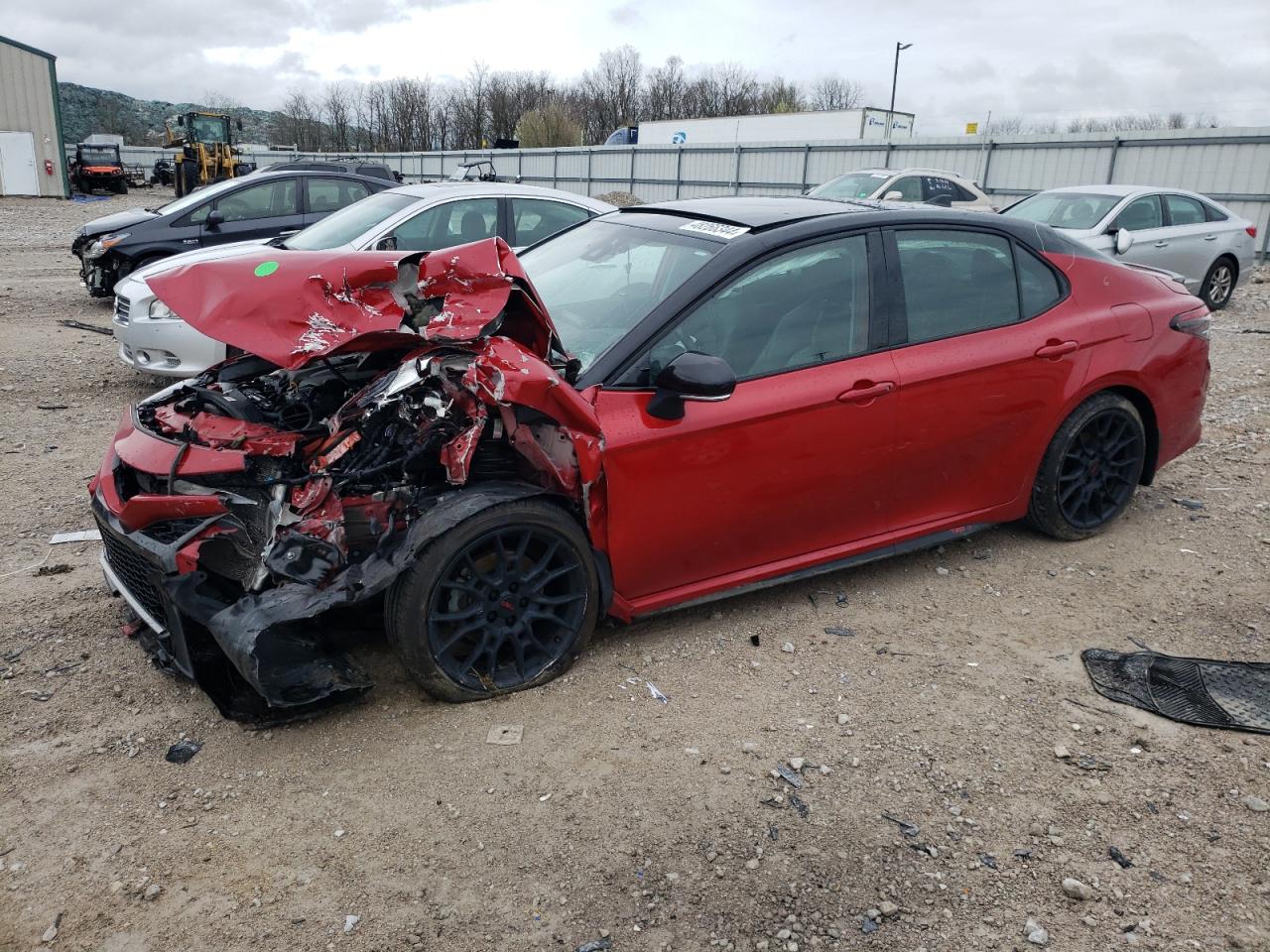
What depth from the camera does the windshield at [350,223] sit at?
300 inches

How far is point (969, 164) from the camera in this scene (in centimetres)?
2134

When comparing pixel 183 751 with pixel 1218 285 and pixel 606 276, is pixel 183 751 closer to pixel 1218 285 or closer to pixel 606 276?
pixel 606 276

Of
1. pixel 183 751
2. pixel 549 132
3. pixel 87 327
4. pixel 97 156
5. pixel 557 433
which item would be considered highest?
pixel 549 132

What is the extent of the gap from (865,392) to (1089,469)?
1641 millimetres

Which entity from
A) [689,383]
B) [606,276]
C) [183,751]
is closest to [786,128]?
Result: [606,276]

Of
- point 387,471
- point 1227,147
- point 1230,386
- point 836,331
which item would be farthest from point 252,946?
point 1227,147

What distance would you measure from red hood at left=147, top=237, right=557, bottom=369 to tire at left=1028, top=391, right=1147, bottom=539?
103 inches

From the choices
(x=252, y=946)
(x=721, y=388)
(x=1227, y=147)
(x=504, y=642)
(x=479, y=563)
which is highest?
(x=1227, y=147)

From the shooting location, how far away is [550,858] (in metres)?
2.69

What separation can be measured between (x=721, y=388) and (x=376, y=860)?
186 cm

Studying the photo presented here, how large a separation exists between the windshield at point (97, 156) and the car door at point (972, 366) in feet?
140

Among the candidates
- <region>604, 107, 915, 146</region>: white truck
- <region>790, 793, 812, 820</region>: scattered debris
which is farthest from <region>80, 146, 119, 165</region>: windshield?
<region>790, 793, 812, 820</region>: scattered debris

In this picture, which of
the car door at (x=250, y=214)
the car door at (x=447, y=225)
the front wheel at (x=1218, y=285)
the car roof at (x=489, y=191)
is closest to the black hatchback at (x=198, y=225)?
the car door at (x=250, y=214)

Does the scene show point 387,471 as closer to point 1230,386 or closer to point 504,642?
point 504,642
